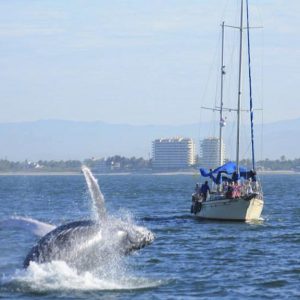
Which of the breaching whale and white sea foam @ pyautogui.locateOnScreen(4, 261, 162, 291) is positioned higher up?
the breaching whale

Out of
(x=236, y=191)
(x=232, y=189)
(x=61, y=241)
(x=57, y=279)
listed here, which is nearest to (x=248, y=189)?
(x=236, y=191)

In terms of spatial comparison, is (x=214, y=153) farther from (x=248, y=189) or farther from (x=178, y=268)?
(x=178, y=268)

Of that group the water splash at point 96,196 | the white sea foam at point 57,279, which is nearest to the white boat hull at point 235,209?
the white sea foam at point 57,279

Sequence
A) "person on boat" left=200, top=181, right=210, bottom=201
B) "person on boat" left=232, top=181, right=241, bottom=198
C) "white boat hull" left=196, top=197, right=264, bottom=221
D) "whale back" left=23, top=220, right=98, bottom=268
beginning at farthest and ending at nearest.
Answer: "person on boat" left=200, top=181, right=210, bottom=201
"white boat hull" left=196, top=197, right=264, bottom=221
"person on boat" left=232, top=181, right=241, bottom=198
"whale back" left=23, top=220, right=98, bottom=268

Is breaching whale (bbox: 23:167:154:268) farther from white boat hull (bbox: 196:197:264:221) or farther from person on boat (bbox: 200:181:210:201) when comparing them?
Answer: person on boat (bbox: 200:181:210:201)

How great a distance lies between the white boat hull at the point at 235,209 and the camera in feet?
187

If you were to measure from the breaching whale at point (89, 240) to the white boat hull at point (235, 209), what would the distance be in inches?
1132

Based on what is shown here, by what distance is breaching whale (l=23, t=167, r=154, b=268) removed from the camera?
89.2ft

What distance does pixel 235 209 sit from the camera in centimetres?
5716

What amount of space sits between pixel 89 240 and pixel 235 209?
30388 millimetres

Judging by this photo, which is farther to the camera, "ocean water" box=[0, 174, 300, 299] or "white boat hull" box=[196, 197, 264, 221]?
"white boat hull" box=[196, 197, 264, 221]

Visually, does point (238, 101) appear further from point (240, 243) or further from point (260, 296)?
point (260, 296)

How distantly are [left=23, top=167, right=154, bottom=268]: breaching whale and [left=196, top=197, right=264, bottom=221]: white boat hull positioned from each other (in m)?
28.8

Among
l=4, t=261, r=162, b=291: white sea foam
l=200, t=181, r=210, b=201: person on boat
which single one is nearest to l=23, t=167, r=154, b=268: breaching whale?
l=4, t=261, r=162, b=291: white sea foam
